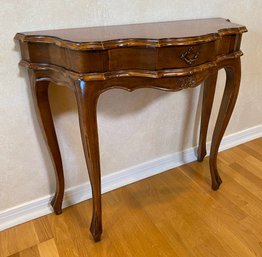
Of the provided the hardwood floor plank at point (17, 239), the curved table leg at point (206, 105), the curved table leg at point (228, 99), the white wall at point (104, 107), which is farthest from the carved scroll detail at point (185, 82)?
the hardwood floor plank at point (17, 239)

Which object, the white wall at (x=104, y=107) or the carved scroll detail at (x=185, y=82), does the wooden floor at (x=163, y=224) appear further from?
the carved scroll detail at (x=185, y=82)

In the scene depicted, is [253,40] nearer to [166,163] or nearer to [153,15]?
[153,15]

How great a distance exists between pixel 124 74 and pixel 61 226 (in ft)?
2.75

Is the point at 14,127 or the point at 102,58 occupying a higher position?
the point at 102,58

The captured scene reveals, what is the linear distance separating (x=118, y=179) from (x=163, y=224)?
1.20ft

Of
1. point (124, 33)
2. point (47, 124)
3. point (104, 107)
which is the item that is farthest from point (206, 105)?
point (47, 124)

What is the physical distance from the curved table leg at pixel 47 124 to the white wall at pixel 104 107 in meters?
0.08

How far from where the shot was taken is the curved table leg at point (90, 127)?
33.0 inches

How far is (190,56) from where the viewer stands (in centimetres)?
88

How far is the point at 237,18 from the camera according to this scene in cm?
144

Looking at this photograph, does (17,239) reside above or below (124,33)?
below

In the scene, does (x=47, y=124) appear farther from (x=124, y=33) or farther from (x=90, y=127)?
(x=124, y=33)

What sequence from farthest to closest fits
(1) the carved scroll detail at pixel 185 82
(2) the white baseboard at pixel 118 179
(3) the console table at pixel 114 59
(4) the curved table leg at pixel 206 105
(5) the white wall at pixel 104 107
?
(4) the curved table leg at pixel 206 105 < (2) the white baseboard at pixel 118 179 < (5) the white wall at pixel 104 107 < (1) the carved scroll detail at pixel 185 82 < (3) the console table at pixel 114 59

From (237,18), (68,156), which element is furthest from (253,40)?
(68,156)
